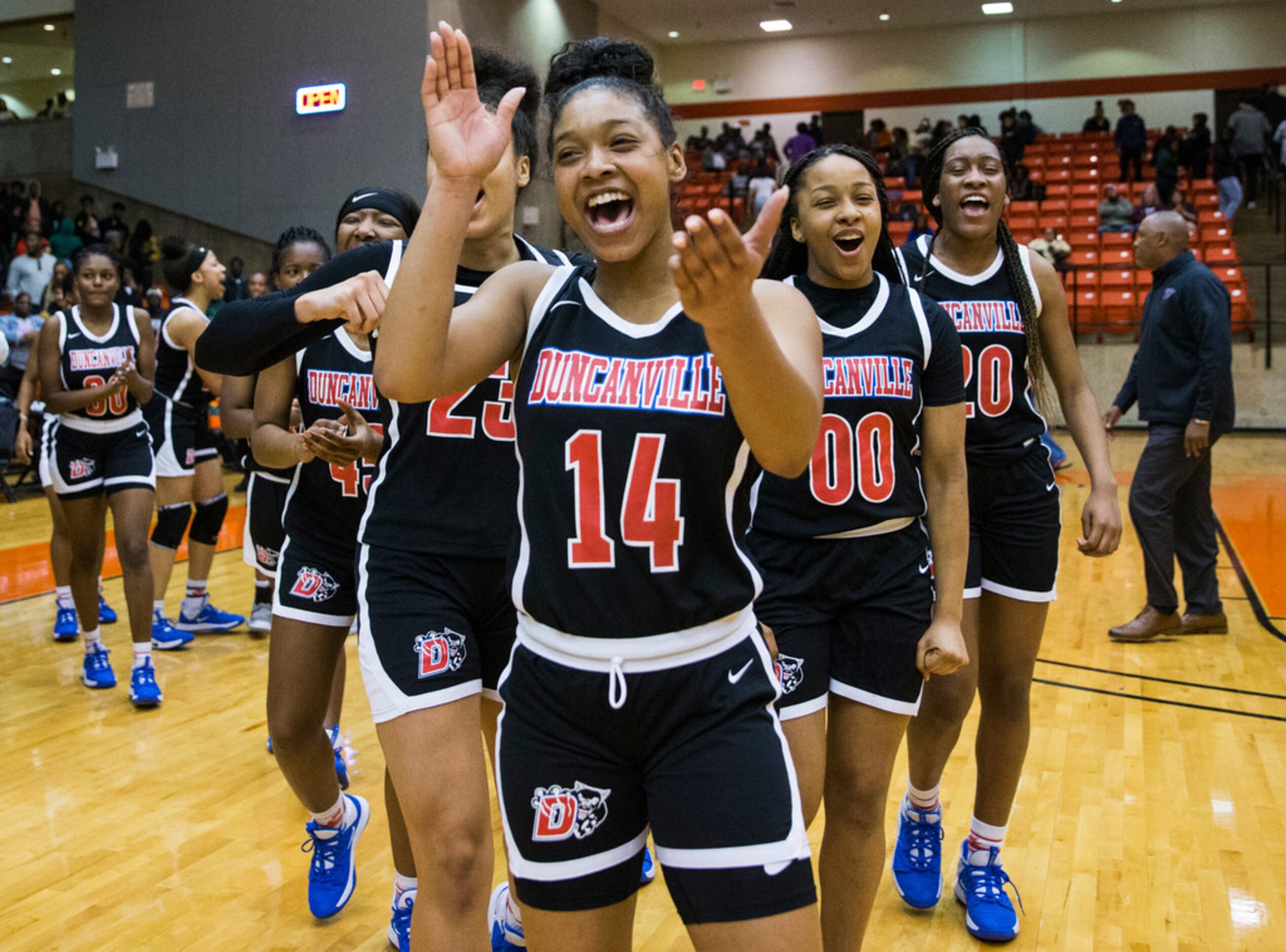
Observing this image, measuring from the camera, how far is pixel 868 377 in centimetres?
249

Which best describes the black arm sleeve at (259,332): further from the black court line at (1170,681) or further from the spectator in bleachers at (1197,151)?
the spectator in bleachers at (1197,151)

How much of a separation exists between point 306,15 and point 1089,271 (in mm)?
10621

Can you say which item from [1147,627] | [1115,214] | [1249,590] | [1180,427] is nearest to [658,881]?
[1147,627]

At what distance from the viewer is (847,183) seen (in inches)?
102

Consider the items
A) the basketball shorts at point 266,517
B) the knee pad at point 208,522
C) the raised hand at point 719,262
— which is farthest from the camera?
the knee pad at point 208,522

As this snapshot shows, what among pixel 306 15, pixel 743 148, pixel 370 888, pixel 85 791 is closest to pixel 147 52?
pixel 306 15

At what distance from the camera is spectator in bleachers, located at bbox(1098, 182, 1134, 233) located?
16250 mm

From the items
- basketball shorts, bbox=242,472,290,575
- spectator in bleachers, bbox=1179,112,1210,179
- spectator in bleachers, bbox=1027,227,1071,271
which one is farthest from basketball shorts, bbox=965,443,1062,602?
spectator in bleachers, bbox=1179,112,1210,179

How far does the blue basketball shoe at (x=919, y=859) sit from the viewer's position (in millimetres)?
3182

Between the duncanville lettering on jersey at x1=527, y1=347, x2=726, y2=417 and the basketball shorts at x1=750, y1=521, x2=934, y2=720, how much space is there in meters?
0.88

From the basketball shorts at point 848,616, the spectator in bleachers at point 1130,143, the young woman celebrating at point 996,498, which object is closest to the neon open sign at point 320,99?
the spectator in bleachers at point 1130,143

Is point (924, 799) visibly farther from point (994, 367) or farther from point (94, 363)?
point (94, 363)

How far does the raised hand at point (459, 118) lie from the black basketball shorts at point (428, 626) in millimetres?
858

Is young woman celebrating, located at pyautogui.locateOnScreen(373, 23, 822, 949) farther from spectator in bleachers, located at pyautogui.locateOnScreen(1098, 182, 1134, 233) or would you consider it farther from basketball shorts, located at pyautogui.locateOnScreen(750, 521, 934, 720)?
spectator in bleachers, located at pyautogui.locateOnScreen(1098, 182, 1134, 233)
